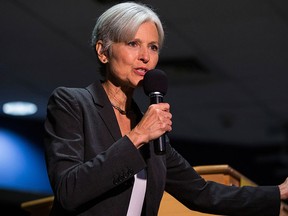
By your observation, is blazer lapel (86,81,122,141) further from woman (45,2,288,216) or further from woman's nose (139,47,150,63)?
woman's nose (139,47,150,63)

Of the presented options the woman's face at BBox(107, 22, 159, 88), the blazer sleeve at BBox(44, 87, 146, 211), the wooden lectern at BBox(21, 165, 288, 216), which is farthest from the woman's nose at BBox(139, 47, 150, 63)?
the wooden lectern at BBox(21, 165, 288, 216)

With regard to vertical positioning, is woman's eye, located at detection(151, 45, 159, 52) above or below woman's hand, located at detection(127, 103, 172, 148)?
above

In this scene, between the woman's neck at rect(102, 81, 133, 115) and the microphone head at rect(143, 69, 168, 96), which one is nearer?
the microphone head at rect(143, 69, 168, 96)

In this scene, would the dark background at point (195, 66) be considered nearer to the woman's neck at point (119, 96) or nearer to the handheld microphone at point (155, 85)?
the woman's neck at point (119, 96)

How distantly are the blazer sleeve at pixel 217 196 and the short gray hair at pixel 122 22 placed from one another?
40cm

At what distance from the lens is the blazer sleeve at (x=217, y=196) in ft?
7.02

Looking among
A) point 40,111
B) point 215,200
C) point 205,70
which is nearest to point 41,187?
point 40,111

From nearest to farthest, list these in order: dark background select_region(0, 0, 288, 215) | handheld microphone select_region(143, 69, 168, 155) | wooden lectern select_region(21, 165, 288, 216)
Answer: handheld microphone select_region(143, 69, 168, 155) → wooden lectern select_region(21, 165, 288, 216) → dark background select_region(0, 0, 288, 215)

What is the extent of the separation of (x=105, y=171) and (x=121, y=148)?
0.24ft

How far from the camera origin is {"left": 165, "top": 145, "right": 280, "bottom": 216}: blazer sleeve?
2.14 m

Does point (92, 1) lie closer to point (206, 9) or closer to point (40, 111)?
point (206, 9)

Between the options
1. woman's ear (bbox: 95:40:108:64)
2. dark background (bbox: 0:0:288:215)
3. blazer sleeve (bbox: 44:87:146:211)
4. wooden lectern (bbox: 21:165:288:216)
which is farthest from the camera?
dark background (bbox: 0:0:288:215)

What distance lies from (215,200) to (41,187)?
17.1 feet

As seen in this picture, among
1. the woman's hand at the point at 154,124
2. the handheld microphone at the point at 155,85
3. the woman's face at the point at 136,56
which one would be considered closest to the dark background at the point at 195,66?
the woman's face at the point at 136,56
